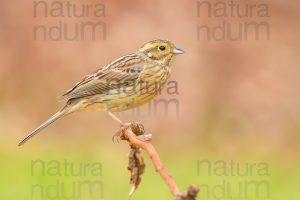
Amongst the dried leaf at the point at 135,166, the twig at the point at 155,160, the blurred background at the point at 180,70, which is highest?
the twig at the point at 155,160

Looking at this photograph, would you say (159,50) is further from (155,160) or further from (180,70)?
(180,70)

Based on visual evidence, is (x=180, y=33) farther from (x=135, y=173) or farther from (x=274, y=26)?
(x=135, y=173)

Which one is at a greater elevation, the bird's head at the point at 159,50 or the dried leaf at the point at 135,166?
the bird's head at the point at 159,50

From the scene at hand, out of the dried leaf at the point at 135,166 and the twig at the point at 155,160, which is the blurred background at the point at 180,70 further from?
the dried leaf at the point at 135,166

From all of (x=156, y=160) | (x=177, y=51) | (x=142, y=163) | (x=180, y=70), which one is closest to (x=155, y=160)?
(x=156, y=160)

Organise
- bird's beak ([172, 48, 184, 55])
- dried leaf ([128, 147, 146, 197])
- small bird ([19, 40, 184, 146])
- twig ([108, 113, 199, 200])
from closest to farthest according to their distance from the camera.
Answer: twig ([108, 113, 199, 200]), dried leaf ([128, 147, 146, 197]), bird's beak ([172, 48, 184, 55]), small bird ([19, 40, 184, 146])

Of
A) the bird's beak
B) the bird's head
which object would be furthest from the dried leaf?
the bird's head

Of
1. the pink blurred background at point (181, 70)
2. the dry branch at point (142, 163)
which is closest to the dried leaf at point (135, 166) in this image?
the dry branch at point (142, 163)

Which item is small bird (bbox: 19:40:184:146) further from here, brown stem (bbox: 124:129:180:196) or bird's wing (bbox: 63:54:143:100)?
brown stem (bbox: 124:129:180:196)
